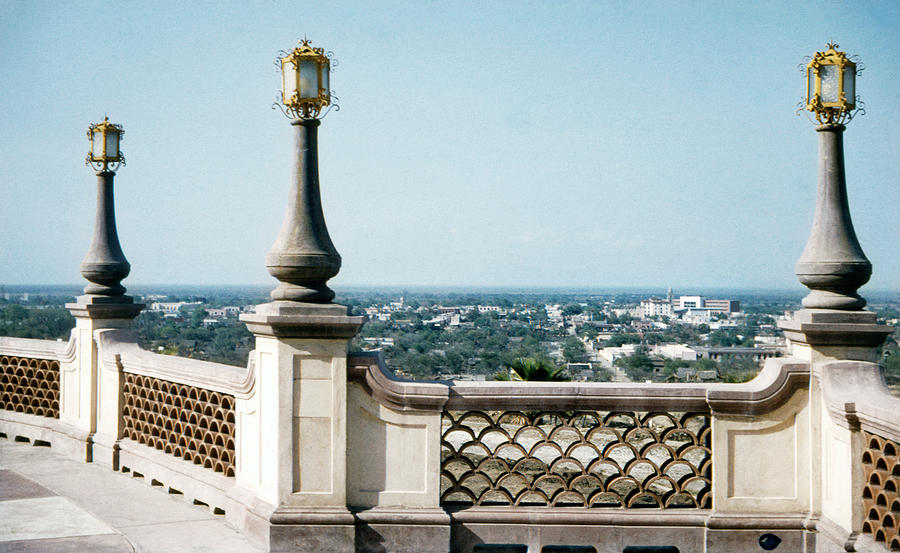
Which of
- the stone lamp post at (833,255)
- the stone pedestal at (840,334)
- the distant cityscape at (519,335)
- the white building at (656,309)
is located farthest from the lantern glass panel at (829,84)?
the white building at (656,309)

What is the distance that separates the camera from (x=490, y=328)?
2012 inches

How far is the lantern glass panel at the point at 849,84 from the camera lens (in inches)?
248

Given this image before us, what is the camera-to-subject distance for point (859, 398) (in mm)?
5785

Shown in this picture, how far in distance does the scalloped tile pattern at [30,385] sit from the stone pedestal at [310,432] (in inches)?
221

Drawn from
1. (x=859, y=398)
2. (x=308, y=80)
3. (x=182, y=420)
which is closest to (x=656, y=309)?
(x=182, y=420)

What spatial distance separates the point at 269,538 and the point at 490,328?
→ 148ft

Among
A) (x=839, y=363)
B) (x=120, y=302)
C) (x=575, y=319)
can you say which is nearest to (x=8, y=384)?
(x=120, y=302)

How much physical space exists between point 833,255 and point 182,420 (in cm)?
589

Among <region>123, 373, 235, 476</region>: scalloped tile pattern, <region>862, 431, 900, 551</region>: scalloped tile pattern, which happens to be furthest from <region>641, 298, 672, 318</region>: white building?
<region>862, 431, 900, 551</region>: scalloped tile pattern

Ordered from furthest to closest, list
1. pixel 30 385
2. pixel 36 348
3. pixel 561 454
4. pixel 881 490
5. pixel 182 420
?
pixel 30 385
pixel 36 348
pixel 182 420
pixel 561 454
pixel 881 490

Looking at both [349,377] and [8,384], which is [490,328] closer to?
[8,384]

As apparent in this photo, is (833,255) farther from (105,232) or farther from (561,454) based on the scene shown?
(105,232)

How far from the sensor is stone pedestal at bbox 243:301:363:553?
20.1ft

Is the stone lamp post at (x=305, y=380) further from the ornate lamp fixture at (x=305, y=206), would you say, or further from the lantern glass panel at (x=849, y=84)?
the lantern glass panel at (x=849, y=84)
